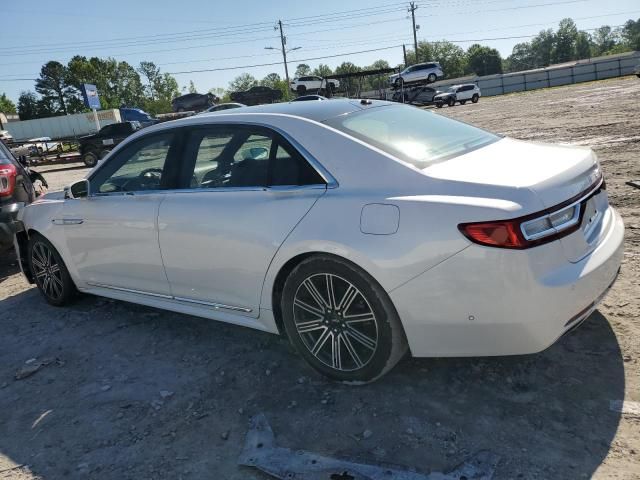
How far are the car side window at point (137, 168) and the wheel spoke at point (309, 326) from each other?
152 centimetres

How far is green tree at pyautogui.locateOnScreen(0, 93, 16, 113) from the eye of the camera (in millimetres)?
91125

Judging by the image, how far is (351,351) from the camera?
2980 mm

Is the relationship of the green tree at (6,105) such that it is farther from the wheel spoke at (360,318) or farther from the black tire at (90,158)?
the wheel spoke at (360,318)

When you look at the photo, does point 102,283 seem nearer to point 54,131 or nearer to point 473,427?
point 473,427

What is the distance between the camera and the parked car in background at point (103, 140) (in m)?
21.7

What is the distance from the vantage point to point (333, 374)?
10.1 ft

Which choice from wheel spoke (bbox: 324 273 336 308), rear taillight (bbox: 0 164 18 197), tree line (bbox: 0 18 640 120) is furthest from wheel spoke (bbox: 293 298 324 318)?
tree line (bbox: 0 18 640 120)

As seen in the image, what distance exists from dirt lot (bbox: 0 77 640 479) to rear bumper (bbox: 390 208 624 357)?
Result: 1.25 feet

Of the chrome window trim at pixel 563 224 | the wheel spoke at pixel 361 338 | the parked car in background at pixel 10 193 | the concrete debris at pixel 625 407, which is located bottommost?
the concrete debris at pixel 625 407

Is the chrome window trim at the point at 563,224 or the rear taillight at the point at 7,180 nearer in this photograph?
the chrome window trim at the point at 563,224

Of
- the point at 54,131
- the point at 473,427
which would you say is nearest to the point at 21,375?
the point at 473,427

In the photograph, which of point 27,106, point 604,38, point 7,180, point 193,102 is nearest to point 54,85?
point 27,106

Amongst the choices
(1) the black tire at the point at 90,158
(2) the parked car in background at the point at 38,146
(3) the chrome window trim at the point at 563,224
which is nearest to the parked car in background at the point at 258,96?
(2) the parked car in background at the point at 38,146

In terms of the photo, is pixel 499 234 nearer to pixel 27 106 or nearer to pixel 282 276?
pixel 282 276
